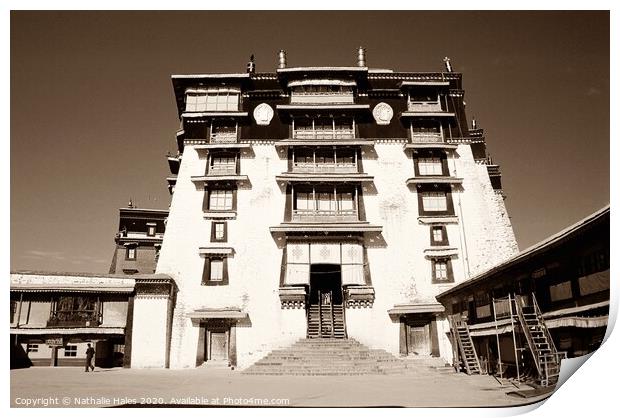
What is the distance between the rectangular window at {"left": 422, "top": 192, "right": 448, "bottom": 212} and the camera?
22178mm

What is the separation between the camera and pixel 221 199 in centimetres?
2222

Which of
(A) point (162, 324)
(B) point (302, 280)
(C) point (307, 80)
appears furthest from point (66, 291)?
(C) point (307, 80)

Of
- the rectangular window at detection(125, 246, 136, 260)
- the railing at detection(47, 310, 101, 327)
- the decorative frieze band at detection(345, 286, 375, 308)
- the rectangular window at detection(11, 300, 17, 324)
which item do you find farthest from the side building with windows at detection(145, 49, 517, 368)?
the rectangular window at detection(125, 246, 136, 260)

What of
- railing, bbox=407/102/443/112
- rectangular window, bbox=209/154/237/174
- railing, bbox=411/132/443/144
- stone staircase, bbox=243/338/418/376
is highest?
railing, bbox=407/102/443/112

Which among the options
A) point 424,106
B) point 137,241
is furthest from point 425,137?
point 137,241

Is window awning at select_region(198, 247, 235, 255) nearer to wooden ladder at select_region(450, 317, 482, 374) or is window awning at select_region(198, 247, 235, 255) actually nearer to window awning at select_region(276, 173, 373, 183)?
window awning at select_region(276, 173, 373, 183)

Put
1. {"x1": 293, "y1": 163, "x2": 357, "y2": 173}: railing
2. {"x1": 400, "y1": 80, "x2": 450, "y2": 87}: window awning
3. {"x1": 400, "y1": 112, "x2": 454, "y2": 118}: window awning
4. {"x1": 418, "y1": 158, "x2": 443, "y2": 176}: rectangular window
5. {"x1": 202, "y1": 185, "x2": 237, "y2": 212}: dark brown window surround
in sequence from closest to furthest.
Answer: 1. {"x1": 202, "y1": 185, "x2": 237, "y2": 212}: dark brown window surround
2. {"x1": 293, "y1": 163, "x2": 357, "y2": 173}: railing
3. {"x1": 418, "y1": 158, "x2": 443, "y2": 176}: rectangular window
4. {"x1": 400, "y1": 112, "x2": 454, "y2": 118}: window awning
5. {"x1": 400, "y1": 80, "x2": 450, "y2": 87}: window awning

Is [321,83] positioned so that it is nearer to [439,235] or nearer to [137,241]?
[439,235]

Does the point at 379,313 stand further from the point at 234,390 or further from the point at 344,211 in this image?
the point at 234,390

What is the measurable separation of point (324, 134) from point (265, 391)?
14.1 metres

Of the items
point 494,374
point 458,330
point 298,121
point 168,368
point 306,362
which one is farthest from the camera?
point 298,121

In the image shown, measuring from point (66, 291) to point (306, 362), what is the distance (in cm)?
1043

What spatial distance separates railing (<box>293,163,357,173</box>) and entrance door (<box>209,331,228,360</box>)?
7962 mm

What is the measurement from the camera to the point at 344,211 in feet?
71.3
